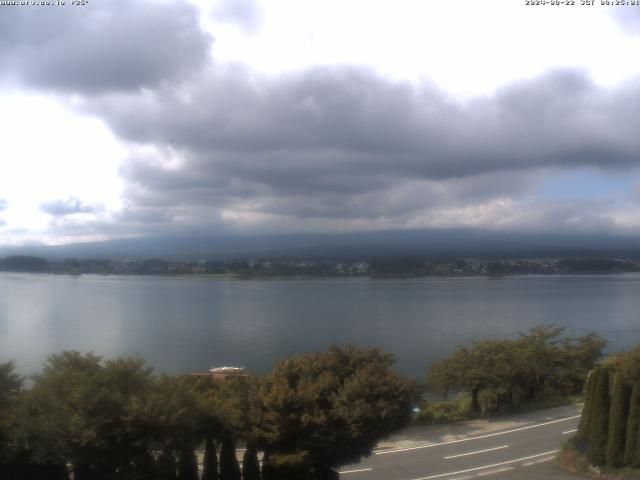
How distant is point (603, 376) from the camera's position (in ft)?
38.0

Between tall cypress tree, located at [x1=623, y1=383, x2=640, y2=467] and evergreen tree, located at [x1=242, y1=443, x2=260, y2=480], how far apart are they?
21.4ft

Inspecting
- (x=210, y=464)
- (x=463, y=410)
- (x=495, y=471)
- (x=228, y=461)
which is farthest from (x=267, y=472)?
(x=463, y=410)

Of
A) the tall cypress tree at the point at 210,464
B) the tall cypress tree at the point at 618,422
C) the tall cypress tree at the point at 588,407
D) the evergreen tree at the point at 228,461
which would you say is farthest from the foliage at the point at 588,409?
the tall cypress tree at the point at 210,464

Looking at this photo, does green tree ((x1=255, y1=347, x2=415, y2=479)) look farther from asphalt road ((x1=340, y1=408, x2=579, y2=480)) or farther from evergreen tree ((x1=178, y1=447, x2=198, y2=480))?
asphalt road ((x1=340, y1=408, x2=579, y2=480))

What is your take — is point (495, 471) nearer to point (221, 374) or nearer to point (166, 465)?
point (166, 465)

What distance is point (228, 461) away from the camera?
9453 millimetres

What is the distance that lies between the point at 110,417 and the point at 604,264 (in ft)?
364

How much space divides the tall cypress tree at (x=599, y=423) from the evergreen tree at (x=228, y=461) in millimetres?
6560

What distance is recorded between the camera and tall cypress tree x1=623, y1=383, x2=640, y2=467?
1087 cm

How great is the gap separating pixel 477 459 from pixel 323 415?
5.18 metres

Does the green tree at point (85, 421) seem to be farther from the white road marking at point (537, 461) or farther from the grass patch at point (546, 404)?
the grass patch at point (546, 404)

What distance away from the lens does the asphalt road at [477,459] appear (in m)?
11.7

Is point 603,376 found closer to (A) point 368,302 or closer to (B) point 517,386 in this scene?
(B) point 517,386

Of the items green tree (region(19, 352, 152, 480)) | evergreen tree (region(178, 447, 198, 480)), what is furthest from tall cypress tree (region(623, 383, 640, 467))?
green tree (region(19, 352, 152, 480))
